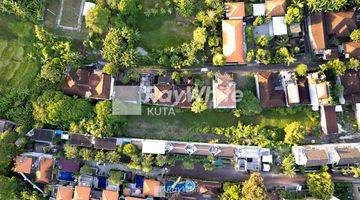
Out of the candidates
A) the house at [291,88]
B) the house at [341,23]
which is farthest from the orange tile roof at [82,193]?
the house at [341,23]

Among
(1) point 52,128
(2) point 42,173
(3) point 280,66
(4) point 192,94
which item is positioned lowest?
(2) point 42,173

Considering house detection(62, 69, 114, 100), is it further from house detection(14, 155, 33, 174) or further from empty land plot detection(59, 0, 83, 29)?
house detection(14, 155, 33, 174)

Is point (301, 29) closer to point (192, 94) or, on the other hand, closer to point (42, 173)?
point (192, 94)

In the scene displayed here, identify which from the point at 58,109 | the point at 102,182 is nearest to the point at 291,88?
the point at 102,182

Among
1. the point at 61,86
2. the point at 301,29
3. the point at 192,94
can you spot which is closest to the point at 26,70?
the point at 61,86

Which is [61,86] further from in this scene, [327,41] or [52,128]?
[327,41]

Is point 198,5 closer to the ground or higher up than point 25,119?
higher up

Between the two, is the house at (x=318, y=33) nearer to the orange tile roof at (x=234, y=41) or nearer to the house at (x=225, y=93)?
the orange tile roof at (x=234, y=41)

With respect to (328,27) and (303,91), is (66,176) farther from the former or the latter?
(328,27)
